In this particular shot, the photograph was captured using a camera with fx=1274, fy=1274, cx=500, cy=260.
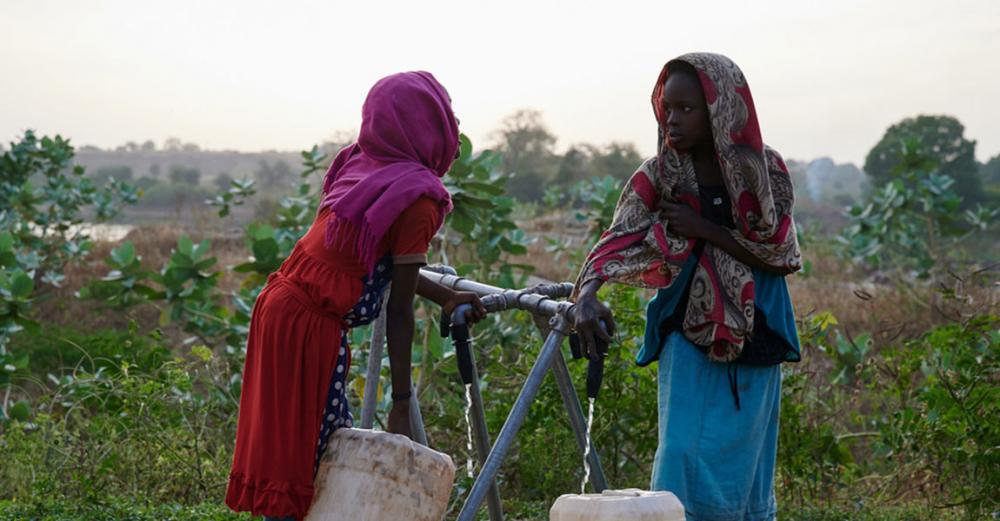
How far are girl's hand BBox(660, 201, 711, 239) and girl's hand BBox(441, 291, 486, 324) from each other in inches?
23.2

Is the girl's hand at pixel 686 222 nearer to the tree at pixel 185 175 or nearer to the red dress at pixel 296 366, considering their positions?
the red dress at pixel 296 366

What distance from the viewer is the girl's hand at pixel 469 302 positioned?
9.72 feet

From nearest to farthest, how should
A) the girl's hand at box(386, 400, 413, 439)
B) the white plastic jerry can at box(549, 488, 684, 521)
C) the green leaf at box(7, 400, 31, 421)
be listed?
the white plastic jerry can at box(549, 488, 684, 521) < the girl's hand at box(386, 400, 413, 439) < the green leaf at box(7, 400, 31, 421)

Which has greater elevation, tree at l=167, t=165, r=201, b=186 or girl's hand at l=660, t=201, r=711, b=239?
girl's hand at l=660, t=201, r=711, b=239

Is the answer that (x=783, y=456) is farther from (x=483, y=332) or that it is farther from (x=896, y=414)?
(x=483, y=332)

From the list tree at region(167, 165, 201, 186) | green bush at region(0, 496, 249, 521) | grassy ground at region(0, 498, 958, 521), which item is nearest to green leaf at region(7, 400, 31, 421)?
grassy ground at region(0, 498, 958, 521)

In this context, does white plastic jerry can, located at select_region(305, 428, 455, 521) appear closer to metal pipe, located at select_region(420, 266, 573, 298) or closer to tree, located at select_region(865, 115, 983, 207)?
metal pipe, located at select_region(420, 266, 573, 298)

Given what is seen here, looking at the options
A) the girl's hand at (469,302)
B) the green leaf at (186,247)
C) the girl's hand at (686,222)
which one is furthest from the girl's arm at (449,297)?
the green leaf at (186,247)

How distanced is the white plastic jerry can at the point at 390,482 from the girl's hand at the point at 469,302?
335 millimetres

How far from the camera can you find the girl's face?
316 centimetres

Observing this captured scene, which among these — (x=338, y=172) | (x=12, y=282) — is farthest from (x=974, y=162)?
(x=338, y=172)

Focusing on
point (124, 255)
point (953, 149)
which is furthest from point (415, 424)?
point (953, 149)

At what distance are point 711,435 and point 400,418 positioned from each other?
80 cm

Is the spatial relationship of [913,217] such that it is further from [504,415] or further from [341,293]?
[341,293]
